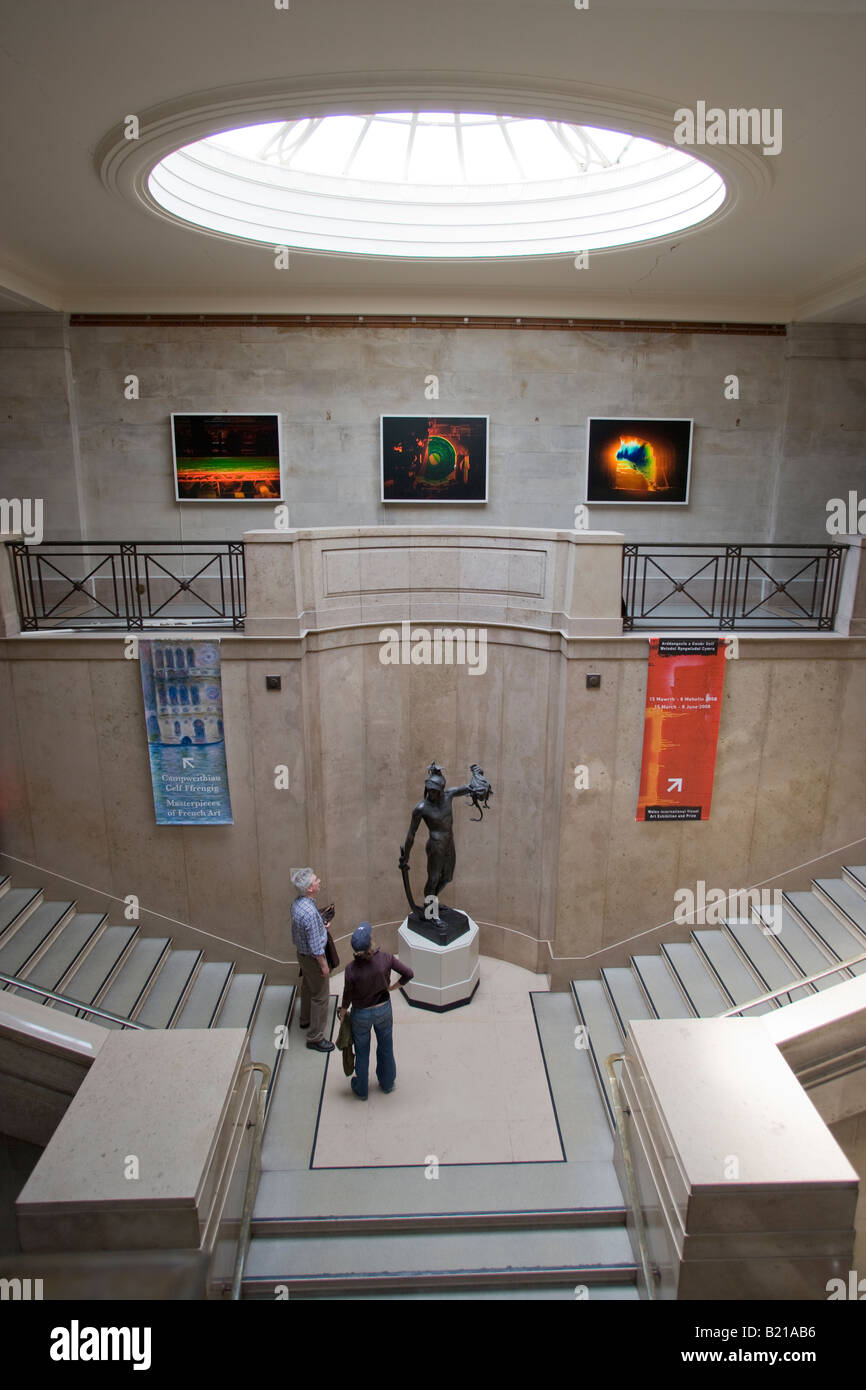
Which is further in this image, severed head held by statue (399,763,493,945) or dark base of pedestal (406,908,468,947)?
dark base of pedestal (406,908,468,947)

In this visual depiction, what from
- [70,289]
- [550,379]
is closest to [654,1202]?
[550,379]

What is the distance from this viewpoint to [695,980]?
27.5 feet

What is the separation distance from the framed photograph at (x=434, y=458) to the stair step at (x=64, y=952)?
22.1ft

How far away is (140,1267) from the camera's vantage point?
15.0 ft

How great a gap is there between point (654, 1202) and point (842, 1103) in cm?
205

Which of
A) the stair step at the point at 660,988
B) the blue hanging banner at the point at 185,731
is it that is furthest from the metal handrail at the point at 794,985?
the blue hanging banner at the point at 185,731

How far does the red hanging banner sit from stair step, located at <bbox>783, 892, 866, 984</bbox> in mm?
1444

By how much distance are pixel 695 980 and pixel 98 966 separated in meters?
6.24

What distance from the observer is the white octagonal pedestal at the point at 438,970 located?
338 inches

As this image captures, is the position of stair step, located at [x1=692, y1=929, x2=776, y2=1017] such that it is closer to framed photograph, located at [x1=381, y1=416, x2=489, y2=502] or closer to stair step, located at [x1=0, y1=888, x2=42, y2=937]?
framed photograph, located at [x1=381, y1=416, x2=489, y2=502]

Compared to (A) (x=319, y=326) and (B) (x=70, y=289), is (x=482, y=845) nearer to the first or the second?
(A) (x=319, y=326)

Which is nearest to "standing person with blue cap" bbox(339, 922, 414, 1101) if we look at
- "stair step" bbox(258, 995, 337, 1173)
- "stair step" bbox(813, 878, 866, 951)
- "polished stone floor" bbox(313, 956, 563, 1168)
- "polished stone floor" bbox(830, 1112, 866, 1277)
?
"polished stone floor" bbox(313, 956, 563, 1168)

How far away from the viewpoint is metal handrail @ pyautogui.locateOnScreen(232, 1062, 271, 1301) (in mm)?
5507

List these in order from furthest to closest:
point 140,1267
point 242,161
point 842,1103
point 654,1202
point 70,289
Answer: point 70,289, point 242,161, point 842,1103, point 654,1202, point 140,1267
